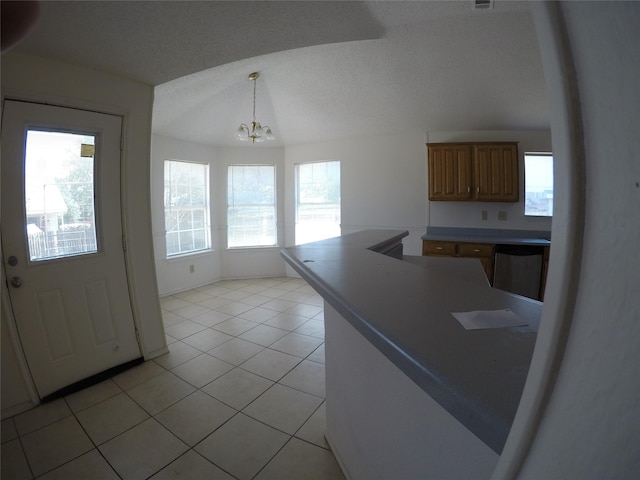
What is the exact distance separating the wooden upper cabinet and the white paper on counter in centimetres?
383

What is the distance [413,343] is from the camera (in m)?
0.54

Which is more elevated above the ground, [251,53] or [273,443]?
[251,53]

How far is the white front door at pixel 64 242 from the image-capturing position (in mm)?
1852

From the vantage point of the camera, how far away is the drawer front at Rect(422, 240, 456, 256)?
391cm

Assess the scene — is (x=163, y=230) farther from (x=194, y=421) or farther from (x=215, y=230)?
(x=194, y=421)

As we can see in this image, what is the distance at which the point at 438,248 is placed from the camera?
3.99m

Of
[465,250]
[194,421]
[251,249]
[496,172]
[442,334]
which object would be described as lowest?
[194,421]

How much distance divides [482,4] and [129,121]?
292 centimetres

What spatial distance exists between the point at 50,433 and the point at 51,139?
2.00 metres

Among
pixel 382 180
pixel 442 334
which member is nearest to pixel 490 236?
pixel 382 180

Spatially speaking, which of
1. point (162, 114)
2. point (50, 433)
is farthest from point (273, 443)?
point (162, 114)

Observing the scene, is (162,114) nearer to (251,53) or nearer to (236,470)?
(251,53)

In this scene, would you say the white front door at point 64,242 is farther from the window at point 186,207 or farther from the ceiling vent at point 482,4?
the ceiling vent at point 482,4

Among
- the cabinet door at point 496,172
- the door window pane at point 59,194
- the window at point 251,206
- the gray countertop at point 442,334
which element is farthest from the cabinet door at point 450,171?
the door window pane at point 59,194
